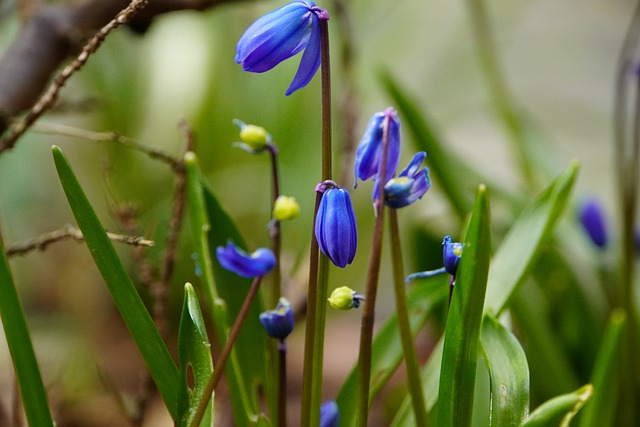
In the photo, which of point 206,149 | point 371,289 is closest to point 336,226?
point 371,289

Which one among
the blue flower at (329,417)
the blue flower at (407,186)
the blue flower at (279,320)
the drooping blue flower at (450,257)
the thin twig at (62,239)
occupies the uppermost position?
the blue flower at (407,186)

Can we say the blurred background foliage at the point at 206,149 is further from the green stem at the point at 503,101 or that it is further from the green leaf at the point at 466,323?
the green leaf at the point at 466,323

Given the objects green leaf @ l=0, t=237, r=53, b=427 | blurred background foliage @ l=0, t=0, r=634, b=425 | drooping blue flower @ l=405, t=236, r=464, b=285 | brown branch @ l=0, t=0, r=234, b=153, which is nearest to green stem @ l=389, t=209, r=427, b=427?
drooping blue flower @ l=405, t=236, r=464, b=285

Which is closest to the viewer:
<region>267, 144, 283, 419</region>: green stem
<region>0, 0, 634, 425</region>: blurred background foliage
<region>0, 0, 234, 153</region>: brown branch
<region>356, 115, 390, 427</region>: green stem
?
<region>356, 115, 390, 427</region>: green stem

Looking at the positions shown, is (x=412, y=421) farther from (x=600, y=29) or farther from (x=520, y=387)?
(x=600, y=29)

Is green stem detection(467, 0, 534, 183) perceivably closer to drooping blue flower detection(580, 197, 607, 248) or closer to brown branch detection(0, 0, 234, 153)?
drooping blue flower detection(580, 197, 607, 248)

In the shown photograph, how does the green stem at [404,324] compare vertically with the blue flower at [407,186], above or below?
below

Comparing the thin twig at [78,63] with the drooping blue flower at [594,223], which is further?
the drooping blue flower at [594,223]

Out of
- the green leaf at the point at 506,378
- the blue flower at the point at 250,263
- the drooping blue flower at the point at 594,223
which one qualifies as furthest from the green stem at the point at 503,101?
the blue flower at the point at 250,263
